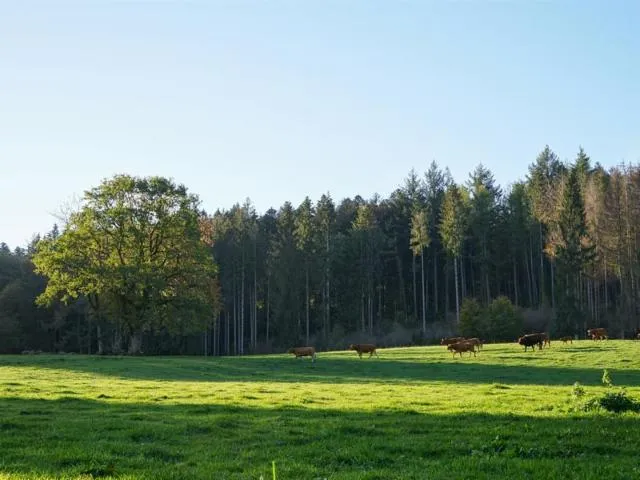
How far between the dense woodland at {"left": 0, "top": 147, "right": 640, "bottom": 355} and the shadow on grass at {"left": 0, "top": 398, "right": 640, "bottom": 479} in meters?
42.8

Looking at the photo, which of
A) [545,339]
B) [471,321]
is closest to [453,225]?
[471,321]

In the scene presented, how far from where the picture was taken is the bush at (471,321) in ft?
208

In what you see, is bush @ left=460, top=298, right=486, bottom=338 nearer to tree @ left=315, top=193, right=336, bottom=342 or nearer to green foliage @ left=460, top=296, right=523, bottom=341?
green foliage @ left=460, top=296, right=523, bottom=341

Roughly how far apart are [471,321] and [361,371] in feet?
109

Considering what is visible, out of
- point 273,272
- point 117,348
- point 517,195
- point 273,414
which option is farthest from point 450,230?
point 273,414

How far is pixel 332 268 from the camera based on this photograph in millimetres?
91188

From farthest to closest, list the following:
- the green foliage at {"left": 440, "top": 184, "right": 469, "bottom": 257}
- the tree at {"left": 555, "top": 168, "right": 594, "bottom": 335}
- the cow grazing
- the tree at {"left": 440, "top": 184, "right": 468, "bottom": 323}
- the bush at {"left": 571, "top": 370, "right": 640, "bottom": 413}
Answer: the green foliage at {"left": 440, "top": 184, "right": 469, "bottom": 257} → the tree at {"left": 440, "top": 184, "right": 468, "bottom": 323} → the tree at {"left": 555, "top": 168, "right": 594, "bottom": 335} → the cow grazing → the bush at {"left": 571, "top": 370, "right": 640, "bottom": 413}

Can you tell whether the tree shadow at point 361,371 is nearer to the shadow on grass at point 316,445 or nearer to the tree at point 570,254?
the shadow on grass at point 316,445

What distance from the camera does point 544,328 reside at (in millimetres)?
68625

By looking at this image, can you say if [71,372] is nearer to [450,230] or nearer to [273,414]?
[273,414]

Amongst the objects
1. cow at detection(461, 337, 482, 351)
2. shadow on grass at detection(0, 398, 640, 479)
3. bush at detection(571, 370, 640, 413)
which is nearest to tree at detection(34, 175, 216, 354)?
cow at detection(461, 337, 482, 351)

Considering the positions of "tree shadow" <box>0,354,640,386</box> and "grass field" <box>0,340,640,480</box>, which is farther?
"tree shadow" <box>0,354,640,386</box>

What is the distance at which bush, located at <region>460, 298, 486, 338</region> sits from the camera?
63506 mm

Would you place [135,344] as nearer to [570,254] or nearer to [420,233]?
[420,233]
